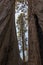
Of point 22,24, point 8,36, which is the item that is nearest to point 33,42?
point 8,36

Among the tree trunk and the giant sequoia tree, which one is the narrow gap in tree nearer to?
the giant sequoia tree

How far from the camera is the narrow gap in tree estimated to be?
1723 millimetres

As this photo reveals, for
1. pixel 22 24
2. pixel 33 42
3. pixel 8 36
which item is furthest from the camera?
pixel 22 24

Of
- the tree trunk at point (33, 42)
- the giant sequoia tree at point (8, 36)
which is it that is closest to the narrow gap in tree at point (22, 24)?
the giant sequoia tree at point (8, 36)

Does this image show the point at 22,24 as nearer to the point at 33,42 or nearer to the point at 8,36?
the point at 8,36

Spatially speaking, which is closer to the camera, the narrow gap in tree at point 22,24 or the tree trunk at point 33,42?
the tree trunk at point 33,42

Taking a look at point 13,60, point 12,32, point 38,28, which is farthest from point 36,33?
point 13,60

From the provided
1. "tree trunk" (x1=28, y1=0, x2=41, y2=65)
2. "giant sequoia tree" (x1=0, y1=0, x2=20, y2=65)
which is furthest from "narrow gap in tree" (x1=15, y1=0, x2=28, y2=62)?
"tree trunk" (x1=28, y1=0, x2=41, y2=65)

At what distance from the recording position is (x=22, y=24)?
176cm

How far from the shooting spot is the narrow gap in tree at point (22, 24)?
1.72 metres

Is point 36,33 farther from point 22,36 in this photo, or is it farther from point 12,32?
point 22,36

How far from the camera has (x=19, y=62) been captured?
1524mm

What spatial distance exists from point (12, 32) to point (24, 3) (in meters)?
0.42

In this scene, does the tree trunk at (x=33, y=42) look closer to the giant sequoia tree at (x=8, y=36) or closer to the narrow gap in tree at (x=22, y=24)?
the giant sequoia tree at (x=8, y=36)
